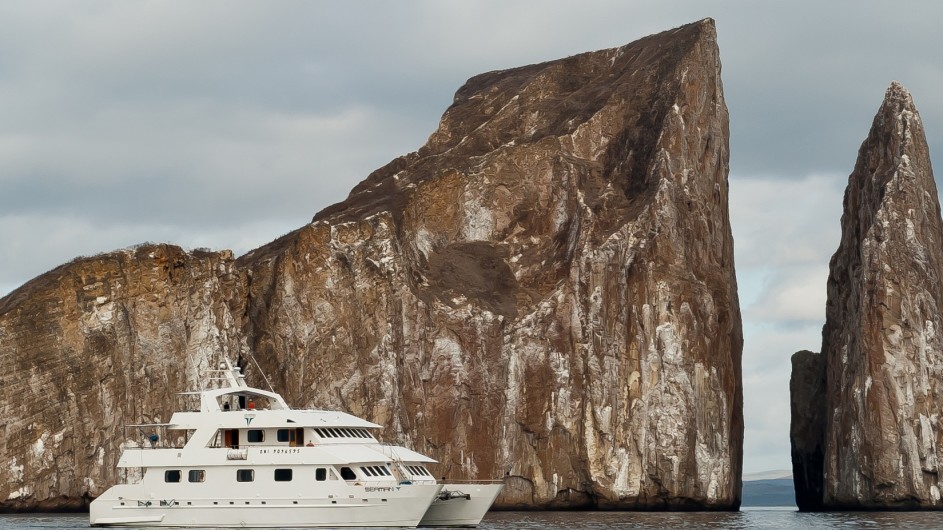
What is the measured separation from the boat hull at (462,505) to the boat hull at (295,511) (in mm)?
4339

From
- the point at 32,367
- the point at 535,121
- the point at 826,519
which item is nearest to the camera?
the point at 826,519

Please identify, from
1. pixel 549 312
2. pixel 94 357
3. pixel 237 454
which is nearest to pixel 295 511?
pixel 237 454

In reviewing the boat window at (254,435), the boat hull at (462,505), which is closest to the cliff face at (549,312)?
the boat hull at (462,505)

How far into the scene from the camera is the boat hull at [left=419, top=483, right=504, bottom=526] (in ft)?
257

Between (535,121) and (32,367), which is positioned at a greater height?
(535,121)

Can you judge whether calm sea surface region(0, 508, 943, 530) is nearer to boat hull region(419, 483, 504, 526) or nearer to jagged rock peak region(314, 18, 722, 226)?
boat hull region(419, 483, 504, 526)

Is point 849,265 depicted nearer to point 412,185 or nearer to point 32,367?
point 412,185

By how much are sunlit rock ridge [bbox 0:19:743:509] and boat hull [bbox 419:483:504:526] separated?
89.2 feet

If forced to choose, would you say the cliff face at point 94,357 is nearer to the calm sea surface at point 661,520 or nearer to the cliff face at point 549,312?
the calm sea surface at point 661,520

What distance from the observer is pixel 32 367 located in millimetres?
101000

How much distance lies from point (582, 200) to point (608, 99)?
1011cm

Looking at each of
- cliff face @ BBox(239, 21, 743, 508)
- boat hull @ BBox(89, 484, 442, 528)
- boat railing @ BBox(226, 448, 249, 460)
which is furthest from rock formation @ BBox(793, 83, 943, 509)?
boat railing @ BBox(226, 448, 249, 460)

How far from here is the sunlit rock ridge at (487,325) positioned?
10262cm

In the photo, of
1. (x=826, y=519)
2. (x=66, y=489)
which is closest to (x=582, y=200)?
(x=826, y=519)
